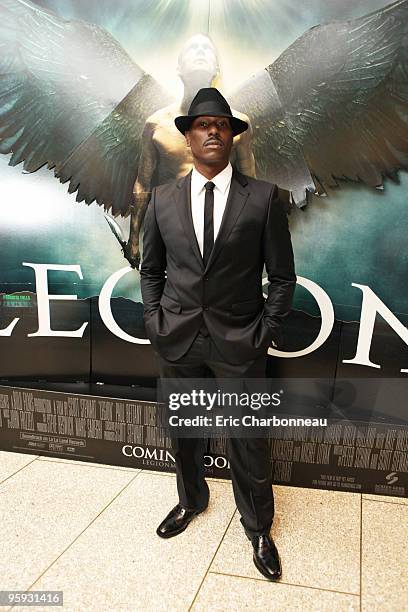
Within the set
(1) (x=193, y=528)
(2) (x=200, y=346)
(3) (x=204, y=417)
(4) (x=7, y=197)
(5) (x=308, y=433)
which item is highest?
(4) (x=7, y=197)

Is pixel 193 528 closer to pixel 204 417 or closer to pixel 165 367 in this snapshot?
pixel 204 417

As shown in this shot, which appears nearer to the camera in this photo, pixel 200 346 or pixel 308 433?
pixel 200 346

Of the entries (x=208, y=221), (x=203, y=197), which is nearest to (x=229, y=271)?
(x=208, y=221)

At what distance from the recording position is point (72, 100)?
2.43 metres

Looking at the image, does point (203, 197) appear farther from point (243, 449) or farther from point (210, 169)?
point (243, 449)

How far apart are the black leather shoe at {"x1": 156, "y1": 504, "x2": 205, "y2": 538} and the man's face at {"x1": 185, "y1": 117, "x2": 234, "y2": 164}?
5.22 feet

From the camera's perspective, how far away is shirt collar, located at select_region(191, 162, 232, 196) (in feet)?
5.89

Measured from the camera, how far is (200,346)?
186 centimetres

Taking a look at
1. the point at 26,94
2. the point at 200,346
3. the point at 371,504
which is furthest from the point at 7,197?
the point at 371,504

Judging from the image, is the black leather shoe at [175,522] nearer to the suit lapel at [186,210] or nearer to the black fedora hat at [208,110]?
the suit lapel at [186,210]

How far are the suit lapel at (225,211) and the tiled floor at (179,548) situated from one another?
4.11 ft

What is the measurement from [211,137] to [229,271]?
0.51 metres

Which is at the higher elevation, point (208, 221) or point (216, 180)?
point (216, 180)

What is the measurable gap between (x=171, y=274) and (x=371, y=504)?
1.61 metres
